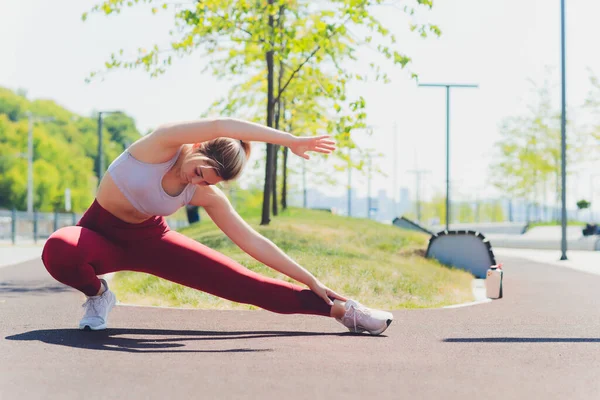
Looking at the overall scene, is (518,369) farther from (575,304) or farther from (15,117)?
(15,117)

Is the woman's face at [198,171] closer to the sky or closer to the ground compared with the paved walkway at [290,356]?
closer to the sky

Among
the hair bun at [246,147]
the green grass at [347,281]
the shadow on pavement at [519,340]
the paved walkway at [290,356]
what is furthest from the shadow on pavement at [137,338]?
the green grass at [347,281]

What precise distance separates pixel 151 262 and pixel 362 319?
60.5 inches

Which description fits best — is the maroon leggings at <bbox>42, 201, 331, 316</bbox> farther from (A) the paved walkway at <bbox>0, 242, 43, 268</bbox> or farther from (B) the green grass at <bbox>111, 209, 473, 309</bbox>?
(A) the paved walkway at <bbox>0, 242, 43, 268</bbox>

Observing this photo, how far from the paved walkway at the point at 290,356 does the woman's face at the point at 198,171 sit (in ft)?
3.45

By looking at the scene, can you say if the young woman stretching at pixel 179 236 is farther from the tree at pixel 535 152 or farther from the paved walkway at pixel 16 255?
the tree at pixel 535 152

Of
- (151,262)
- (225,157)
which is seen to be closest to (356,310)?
(151,262)

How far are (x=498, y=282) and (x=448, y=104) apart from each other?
1937 centimetres

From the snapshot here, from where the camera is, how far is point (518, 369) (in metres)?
4.89

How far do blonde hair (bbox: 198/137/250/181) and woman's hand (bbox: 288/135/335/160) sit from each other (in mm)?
366

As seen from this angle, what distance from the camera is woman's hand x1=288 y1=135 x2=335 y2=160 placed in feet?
16.5

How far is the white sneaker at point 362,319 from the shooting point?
605 cm

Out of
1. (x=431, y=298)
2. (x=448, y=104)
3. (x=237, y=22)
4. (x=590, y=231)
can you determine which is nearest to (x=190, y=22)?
(x=237, y=22)

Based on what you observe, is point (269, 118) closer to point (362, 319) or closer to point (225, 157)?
point (362, 319)
